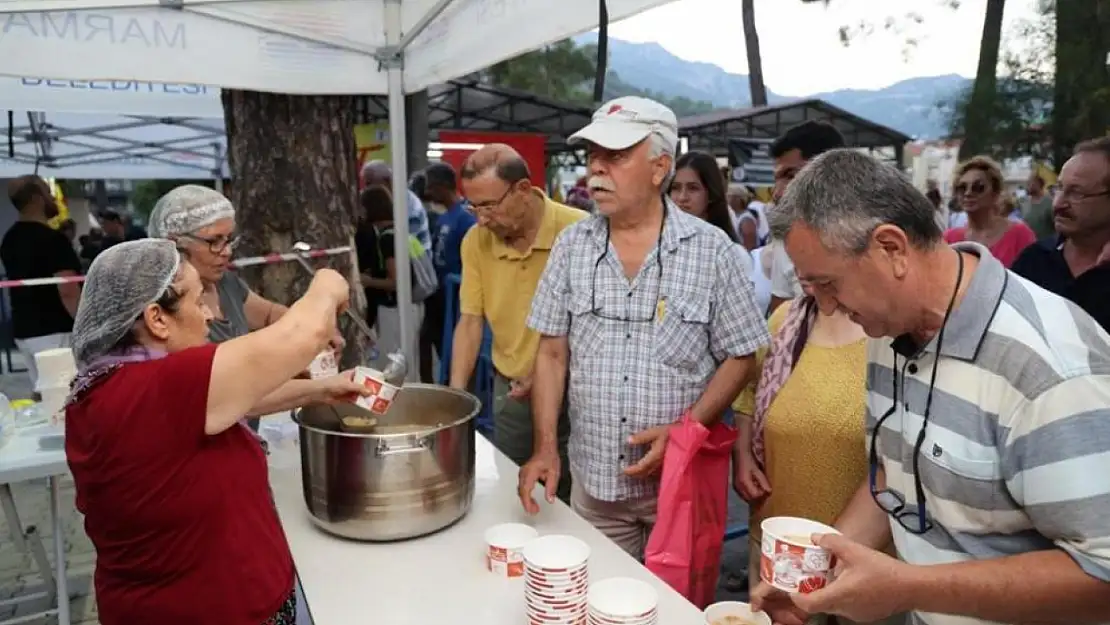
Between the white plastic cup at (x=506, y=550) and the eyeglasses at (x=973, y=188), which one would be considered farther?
the eyeglasses at (x=973, y=188)

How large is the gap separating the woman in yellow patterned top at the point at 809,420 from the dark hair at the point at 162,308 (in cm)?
143

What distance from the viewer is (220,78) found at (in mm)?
2773

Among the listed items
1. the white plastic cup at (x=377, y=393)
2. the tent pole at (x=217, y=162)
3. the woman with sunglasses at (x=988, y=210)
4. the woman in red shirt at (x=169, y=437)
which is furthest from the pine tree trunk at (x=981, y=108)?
the tent pole at (x=217, y=162)

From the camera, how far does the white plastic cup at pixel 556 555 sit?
132 cm

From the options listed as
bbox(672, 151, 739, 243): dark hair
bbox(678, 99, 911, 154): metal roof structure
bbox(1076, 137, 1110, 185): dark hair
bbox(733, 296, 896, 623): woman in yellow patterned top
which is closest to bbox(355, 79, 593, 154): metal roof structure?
bbox(678, 99, 911, 154): metal roof structure

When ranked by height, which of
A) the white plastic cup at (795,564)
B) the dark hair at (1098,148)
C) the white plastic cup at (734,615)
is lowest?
the white plastic cup at (734,615)

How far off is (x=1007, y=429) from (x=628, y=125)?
1217 millimetres

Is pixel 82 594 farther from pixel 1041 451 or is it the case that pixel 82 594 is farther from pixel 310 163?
pixel 1041 451

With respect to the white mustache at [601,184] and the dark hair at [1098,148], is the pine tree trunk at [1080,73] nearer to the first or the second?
the dark hair at [1098,148]

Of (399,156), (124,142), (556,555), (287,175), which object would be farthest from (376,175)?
(556,555)

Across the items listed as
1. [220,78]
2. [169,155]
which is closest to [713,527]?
[220,78]

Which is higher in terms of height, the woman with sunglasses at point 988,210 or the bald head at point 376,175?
the bald head at point 376,175

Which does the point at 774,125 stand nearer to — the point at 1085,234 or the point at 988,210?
the point at 988,210

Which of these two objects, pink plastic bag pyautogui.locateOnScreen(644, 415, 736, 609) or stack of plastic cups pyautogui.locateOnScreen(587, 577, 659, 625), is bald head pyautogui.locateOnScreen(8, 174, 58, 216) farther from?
stack of plastic cups pyautogui.locateOnScreen(587, 577, 659, 625)
